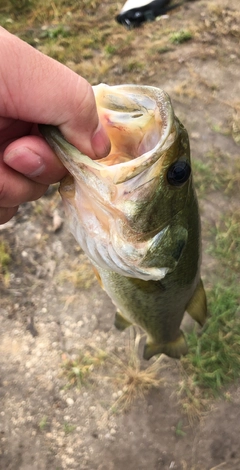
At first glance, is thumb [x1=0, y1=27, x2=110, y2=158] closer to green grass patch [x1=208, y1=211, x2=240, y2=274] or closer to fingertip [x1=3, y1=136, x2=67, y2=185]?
fingertip [x1=3, y1=136, x2=67, y2=185]

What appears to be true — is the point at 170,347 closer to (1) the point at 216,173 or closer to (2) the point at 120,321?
(2) the point at 120,321

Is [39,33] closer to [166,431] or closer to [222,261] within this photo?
[222,261]

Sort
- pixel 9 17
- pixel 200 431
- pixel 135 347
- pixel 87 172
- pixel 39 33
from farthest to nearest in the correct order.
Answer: pixel 9 17 → pixel 39 33 → pixel 135 347 → pixel 200 431 → pixel 87 172

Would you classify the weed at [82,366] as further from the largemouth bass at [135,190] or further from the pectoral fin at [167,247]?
the pectoral fin at [167,247]

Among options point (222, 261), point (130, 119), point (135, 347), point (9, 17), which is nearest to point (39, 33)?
point (9, 17)

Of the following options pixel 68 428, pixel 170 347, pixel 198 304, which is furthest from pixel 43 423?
pixel 198 304

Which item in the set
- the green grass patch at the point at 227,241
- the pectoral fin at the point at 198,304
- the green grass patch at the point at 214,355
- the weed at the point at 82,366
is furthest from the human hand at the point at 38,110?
the green grass patch at the point at 227,241

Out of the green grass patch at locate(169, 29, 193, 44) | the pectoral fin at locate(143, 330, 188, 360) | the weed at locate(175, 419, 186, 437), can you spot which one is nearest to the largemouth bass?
the pectoral fin at locate(143, 330, 188, 360)
